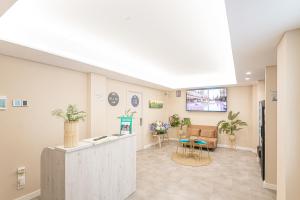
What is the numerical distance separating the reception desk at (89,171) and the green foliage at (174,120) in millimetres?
4369

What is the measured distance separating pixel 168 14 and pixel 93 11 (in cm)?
98

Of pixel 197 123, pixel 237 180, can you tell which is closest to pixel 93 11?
pixel 237 180

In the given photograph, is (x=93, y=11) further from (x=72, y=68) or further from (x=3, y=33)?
(x=72, y=68)

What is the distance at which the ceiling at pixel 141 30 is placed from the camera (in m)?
1.65

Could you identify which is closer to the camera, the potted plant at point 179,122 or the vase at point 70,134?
the vase at point 70,134

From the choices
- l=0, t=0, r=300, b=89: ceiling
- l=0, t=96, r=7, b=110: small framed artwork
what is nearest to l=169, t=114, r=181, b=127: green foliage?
l=0, t=0, r=300, b=89: ceiling

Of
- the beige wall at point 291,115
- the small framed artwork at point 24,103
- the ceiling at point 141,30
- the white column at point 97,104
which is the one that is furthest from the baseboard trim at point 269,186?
the small framed artwork at point 24,103

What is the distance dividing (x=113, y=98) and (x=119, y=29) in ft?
8.43

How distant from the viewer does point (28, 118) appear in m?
2.79

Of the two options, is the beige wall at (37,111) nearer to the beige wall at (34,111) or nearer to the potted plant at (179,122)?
the beige wall at (34,111)

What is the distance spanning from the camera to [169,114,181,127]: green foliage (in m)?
6.97

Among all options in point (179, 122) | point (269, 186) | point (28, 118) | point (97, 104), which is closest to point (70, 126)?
point (28, 118)

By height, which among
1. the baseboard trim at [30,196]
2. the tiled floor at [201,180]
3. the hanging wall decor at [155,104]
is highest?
the hanging wall decor at [155,104]

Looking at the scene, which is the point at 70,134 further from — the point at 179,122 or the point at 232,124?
the point at 232,124
